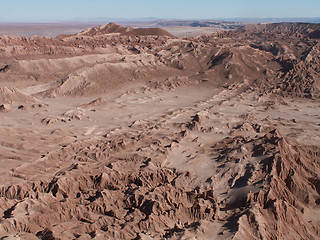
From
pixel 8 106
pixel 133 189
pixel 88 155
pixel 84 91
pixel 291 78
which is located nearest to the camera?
pixel 133 189

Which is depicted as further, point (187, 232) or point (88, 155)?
point (88, 155)

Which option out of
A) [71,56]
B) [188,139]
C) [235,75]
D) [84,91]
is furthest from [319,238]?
[71,56]

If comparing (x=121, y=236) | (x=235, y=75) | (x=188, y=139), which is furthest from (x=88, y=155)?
(x=235, y=75)

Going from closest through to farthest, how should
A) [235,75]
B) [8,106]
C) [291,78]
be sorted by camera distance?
[8,106] → [291,78] → [235,75]

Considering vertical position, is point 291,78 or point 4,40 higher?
point 4,40

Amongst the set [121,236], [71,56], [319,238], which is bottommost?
[319,238]

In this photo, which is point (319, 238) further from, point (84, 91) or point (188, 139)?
point (84, 91)
